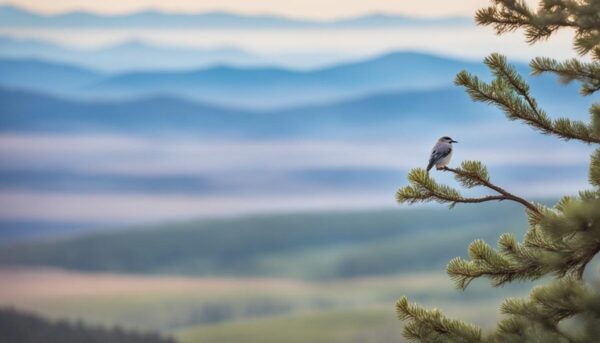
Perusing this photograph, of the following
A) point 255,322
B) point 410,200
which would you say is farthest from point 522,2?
point 255,322

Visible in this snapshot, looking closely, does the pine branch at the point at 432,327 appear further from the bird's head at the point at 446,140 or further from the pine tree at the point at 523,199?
the bird's head at the point at 446,140

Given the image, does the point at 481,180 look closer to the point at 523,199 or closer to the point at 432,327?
the point at 523,199

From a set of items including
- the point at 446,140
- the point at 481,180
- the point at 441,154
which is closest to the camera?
the point at 481,180

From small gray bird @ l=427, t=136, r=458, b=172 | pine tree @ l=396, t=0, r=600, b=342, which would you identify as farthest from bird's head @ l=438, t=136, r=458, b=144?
pine tree @ l=396, t=0, r=600, b=342

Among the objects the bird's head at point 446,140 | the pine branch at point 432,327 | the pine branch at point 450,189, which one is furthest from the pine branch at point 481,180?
the bird's head at point 446,140

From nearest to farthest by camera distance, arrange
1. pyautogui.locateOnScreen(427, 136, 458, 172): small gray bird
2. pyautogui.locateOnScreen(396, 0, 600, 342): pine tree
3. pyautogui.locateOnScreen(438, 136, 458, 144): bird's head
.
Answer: pyautogui.locateOnScreen(396, 0, 600, 342): pine tree < pyautogui.locateOnScreen(427, 136, 458, 172): small gray bird < pyautogui.locateOnScreen(438, 136, 458, 144): bird's head

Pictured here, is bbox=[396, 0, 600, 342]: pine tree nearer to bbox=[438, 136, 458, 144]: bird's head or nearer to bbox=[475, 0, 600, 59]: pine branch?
bbox=[475, 0, 600, 59]: pine branch

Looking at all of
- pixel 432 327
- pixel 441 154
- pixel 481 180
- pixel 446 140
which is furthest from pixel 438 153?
pixel 432 327

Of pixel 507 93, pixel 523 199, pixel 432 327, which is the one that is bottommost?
pixel 432 327
